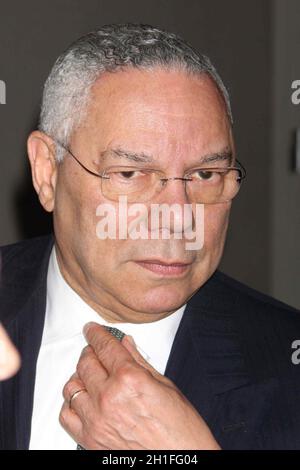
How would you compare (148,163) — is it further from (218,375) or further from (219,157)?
(218,375)

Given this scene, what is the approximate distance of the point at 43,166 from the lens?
193 cm

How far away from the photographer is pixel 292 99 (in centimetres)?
363

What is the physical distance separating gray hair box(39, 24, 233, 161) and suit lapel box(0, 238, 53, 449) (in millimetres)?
296

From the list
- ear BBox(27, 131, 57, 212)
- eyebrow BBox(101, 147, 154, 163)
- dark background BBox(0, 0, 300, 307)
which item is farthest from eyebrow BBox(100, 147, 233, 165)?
dark background BBox(0, 0, 300, 307)

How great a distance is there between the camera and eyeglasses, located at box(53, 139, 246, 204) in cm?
176

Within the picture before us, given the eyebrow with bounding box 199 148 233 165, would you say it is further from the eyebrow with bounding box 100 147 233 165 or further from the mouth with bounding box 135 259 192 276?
the mouth with bounding box 135 259 192 276

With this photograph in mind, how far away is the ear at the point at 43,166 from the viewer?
191 cm

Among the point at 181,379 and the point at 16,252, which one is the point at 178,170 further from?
the point at 16,252

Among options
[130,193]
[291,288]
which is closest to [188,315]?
[130,193]

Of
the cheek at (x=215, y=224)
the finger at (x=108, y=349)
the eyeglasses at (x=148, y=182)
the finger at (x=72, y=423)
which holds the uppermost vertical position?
the eyeglasses at (x=148, y=182)

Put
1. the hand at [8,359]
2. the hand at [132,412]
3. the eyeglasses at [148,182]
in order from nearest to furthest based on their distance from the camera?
1. the hand at [132,412]
2. the eyeglasses at [148,182]
3. the hand at [8,359]

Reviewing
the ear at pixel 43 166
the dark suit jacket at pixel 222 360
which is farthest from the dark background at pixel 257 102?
the dark suit jacket at pixel 222 360

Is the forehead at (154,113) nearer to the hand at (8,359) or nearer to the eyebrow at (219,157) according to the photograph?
the eyebrow at (219,157)

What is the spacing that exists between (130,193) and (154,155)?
0.09 metres
